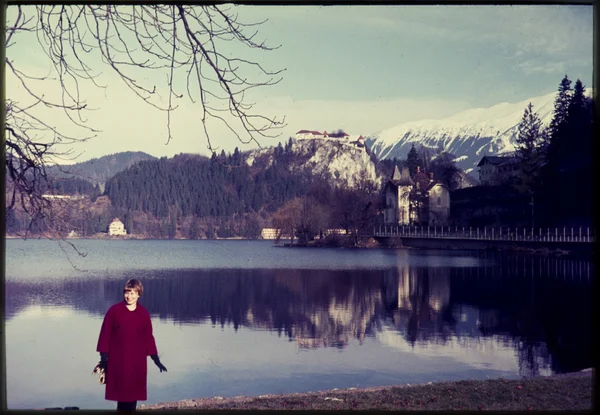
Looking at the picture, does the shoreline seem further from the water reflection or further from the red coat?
the red coat

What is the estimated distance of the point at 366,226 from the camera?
8056 cm

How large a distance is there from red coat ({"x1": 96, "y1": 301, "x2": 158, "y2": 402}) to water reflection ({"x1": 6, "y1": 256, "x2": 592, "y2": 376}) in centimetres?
953

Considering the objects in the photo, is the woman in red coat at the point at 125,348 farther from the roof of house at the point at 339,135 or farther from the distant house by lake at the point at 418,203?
the roof of house at the point at 339,135

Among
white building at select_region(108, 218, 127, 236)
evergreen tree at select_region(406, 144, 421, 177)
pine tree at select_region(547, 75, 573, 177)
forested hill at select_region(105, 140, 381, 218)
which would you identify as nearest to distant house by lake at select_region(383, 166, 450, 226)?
forested hill at select_region(105, 140, 381, 218)

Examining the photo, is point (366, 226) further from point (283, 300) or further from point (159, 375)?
point (159, 375)

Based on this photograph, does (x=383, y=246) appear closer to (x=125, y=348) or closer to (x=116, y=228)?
(x=116, y=228)

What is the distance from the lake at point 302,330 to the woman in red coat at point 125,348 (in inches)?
45.2

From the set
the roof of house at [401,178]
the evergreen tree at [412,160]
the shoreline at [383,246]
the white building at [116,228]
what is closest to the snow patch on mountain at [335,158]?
the evergreen tree at [412,160]

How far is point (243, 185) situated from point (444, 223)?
26.7 meters

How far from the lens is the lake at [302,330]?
14.1 metres

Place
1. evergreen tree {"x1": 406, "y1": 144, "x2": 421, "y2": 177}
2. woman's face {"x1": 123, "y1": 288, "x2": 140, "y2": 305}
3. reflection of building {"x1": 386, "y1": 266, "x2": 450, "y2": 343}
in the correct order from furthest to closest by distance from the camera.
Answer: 1. evergreen tree {"x1": 406, "y1": 144, "x2": 421, "y2": 177}
2. reflection of building {"x1": 386, "y1": 266, "x2": 450, "y2": 343}
3. woman's face {"x1": 123, "y1": 288, "x2": 140, "y2": 305}

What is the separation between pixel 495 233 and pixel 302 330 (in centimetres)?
4994

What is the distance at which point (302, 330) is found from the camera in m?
20.5

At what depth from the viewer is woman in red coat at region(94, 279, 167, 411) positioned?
22.7ft
